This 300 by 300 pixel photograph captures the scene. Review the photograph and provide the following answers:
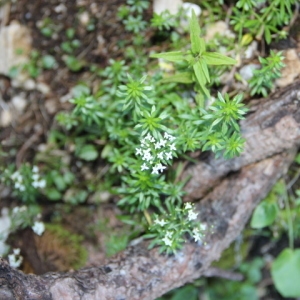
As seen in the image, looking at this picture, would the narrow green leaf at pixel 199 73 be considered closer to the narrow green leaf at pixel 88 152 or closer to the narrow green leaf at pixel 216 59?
the narrow green leaf at pixel 216 59

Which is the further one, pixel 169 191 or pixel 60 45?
pixel 60 45

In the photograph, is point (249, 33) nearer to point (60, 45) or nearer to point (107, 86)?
point (107, 86)

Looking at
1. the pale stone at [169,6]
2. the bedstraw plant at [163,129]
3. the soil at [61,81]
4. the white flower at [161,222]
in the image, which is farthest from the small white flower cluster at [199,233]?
the pale stone at [169,6]

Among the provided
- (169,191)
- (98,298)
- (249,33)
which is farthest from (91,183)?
(249,33)

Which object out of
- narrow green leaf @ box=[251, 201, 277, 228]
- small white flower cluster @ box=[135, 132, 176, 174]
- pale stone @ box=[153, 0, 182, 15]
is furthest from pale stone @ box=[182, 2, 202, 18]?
narrow green leaf @ box=[251, 201, 277, 228]

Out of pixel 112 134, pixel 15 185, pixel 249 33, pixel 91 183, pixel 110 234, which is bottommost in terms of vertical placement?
pixel 110 234

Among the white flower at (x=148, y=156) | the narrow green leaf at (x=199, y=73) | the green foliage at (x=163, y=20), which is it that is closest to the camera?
the white flower at (x=148, y=156)

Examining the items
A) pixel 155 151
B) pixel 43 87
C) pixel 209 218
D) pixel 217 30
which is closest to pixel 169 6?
pixel 217 30
